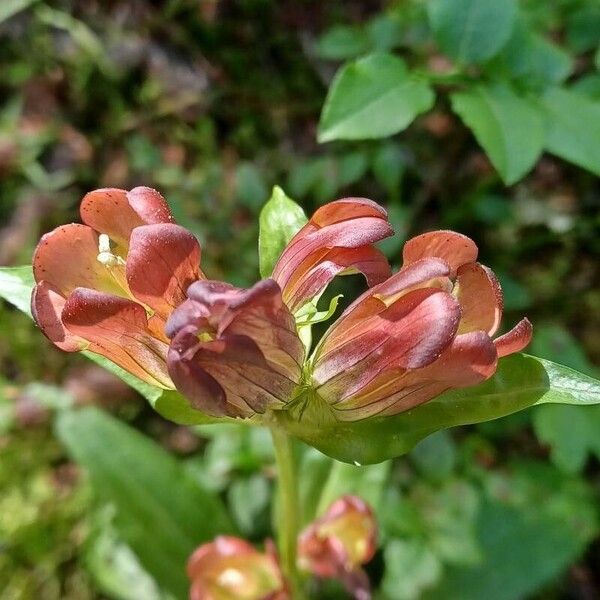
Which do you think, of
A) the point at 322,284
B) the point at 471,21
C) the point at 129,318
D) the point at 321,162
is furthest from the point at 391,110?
the point at 321,162

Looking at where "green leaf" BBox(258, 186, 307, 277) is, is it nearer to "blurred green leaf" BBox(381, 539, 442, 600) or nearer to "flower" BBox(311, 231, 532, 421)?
"flower" BBox(311, 231, 532, 421)

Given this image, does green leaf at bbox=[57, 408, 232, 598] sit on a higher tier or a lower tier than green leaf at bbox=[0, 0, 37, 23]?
lower

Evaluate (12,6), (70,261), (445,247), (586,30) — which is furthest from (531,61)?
(12,6)

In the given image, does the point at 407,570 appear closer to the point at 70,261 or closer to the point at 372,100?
the point at 372,100

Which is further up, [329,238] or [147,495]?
[329,238]

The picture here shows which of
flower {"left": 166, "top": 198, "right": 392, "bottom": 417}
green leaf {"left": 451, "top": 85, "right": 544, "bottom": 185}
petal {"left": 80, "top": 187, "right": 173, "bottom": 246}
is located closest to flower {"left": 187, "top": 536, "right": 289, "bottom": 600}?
flower {"left": 166, "top": 198, "right": 392, "bottom": 417}

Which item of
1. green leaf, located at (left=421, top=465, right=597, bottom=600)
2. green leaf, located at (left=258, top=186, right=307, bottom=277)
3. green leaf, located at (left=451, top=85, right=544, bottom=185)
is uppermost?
green leaf, located at (left=258, top=186, right=307, bottom=277)
